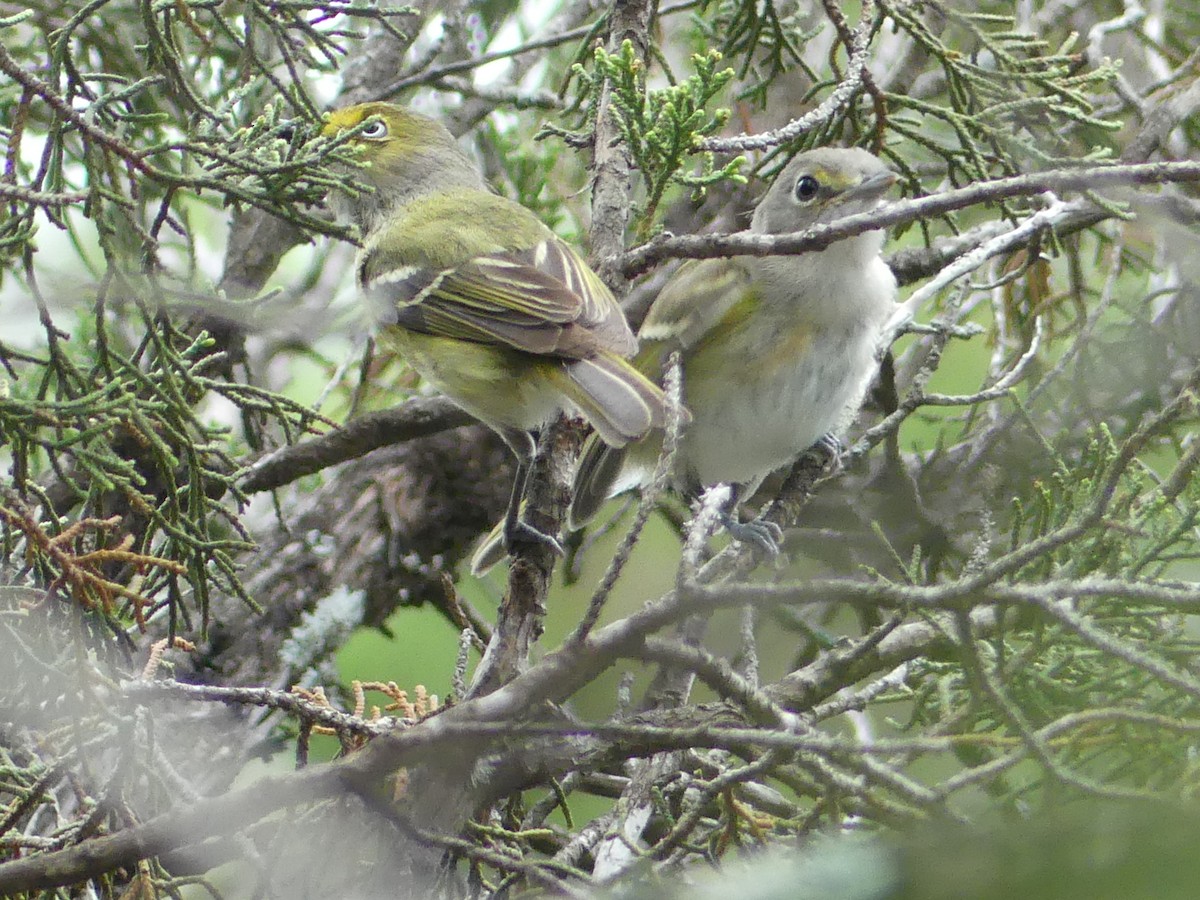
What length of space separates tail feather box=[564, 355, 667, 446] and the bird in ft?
1.00

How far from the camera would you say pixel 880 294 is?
3719 millimetres

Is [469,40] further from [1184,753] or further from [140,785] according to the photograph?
[1184,753]

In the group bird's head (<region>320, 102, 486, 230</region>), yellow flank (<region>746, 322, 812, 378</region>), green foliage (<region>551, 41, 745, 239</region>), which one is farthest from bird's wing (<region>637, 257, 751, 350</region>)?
bird's head (<region>320, 102, 486, 230</region>)

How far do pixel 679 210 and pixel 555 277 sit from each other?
5.29 feet

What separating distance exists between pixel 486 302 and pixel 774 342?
92 cm

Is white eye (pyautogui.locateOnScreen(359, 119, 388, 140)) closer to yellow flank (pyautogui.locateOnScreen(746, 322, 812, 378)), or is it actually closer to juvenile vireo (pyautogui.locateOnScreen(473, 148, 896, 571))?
juvenile vireo (pyautogui.locateOnScreen(473, 148, 896, 571))

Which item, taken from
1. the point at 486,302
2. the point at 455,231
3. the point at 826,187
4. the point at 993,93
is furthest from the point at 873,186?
the point at 455,231

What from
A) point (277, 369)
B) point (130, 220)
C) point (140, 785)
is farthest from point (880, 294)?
point (277, 369)

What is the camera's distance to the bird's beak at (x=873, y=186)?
3602mm

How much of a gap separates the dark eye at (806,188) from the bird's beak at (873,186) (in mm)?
151

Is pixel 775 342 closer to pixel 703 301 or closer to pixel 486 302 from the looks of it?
pixel 703 301

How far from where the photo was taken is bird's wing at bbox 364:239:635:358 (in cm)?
342

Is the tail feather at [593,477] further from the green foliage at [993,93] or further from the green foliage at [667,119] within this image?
the green foliage at [993,93]

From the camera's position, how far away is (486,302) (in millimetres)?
3752
